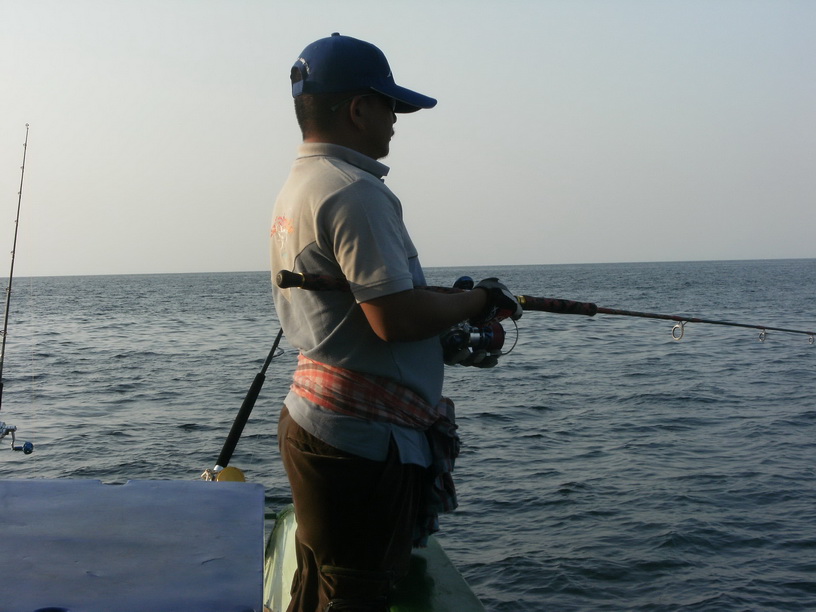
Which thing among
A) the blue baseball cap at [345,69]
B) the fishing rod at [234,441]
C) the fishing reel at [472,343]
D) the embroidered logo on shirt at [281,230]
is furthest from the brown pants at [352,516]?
the fishing rod at [234,441]

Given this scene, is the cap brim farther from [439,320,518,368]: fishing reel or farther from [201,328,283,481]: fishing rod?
[201,328,283,481]: fishing rod

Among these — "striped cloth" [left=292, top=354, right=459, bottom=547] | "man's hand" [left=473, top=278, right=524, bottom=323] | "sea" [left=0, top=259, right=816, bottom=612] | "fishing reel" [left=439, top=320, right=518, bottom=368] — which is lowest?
"sea" [left=0, top=259, right=816, bottom=612]

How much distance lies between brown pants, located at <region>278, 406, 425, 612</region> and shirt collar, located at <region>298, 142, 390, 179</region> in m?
0.70

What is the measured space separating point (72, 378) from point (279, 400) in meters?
5.96

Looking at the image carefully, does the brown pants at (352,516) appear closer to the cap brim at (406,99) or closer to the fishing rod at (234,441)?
the cap brim at (406,99)

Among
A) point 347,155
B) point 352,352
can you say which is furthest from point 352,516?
point 347,155

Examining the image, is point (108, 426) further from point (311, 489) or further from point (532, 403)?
point (311, 489)

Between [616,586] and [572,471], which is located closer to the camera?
[616,586]

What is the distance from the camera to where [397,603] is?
267 centimetres

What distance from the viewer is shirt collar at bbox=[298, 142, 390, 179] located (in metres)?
2.23

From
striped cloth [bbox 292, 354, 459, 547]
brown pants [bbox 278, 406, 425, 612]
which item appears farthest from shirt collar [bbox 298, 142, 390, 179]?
brown pants [bbox 278, 406, 425, 612]

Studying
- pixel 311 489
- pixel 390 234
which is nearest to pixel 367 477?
pixel 311 489

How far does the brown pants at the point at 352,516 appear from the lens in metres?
2.17

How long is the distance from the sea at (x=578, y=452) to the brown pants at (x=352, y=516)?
12.0 feet
